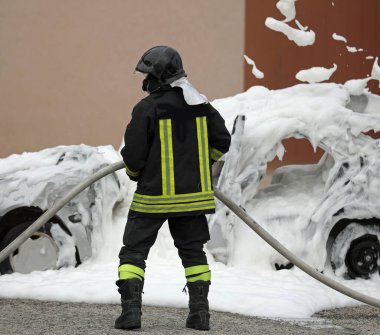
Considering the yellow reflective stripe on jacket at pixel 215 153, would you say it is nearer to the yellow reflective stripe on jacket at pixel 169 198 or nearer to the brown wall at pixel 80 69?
the yellow reflective stripe on jacket at pixel 169 198

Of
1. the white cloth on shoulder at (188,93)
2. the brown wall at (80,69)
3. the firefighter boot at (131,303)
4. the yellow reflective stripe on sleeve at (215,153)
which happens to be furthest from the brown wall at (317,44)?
the firefighter boot at (131,303)

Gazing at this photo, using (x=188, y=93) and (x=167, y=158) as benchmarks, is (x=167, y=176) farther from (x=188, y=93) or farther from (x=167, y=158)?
(x=188, y=93)

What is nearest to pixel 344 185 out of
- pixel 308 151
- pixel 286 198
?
pixel 286 198

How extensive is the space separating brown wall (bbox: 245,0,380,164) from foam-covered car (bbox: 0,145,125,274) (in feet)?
13.1

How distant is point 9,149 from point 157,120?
5.71 m

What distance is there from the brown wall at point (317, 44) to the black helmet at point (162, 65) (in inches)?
216

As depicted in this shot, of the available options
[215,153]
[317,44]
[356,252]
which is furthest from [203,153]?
[317,44]

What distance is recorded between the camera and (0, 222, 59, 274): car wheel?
6004 millimetres

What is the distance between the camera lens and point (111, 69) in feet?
33.1

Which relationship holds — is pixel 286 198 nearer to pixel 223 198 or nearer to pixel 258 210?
pixel 258 210

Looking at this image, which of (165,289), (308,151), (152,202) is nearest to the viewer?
(152,202)

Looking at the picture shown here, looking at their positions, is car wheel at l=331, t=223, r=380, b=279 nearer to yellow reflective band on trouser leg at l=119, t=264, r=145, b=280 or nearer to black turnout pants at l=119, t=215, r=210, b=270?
black turnout pants at l=119, t=215, r=210, b=270

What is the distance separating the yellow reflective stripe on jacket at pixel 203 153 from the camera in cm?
464

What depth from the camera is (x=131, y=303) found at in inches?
178
